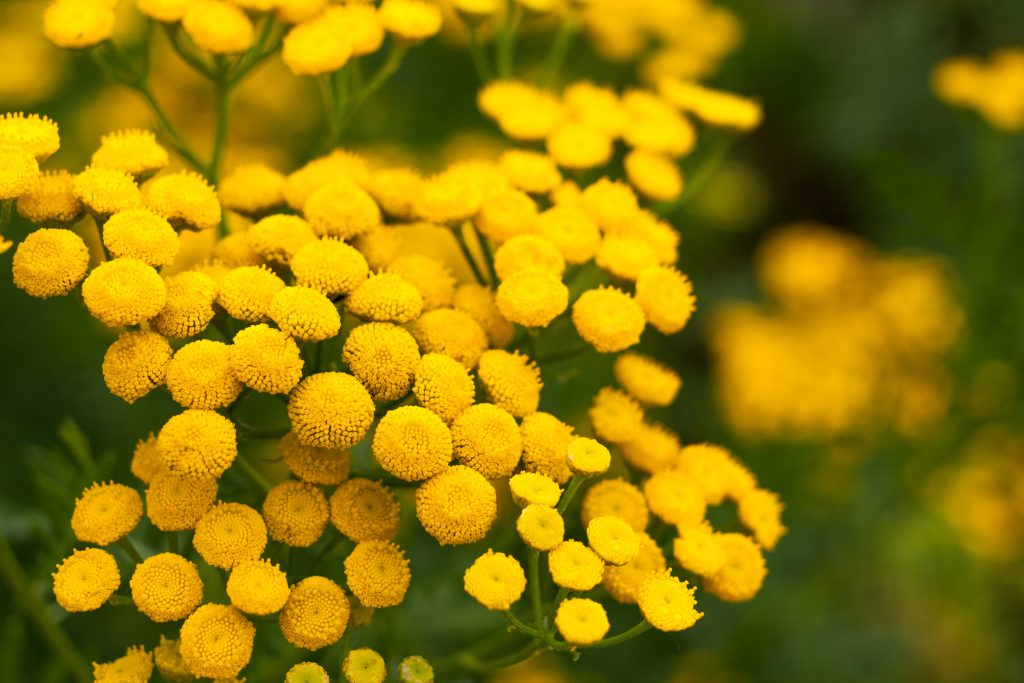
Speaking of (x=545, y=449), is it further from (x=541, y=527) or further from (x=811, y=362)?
(x=811, y=362)

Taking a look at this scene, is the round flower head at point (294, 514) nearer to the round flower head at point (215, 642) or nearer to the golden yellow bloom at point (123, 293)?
the round flower head at point (215, 642)

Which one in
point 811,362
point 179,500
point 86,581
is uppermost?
point 179,500

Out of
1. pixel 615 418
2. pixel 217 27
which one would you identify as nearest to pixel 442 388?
pixel 615 418

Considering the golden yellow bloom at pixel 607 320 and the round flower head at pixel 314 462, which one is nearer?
the round flower head at pixel 314 462

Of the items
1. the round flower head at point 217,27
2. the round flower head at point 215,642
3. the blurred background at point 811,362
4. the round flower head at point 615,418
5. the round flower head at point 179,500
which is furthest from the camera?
the blurred background at point 811,362

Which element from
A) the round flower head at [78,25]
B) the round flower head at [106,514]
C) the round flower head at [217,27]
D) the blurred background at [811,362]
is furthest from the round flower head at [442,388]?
the round flower head at [78,25]

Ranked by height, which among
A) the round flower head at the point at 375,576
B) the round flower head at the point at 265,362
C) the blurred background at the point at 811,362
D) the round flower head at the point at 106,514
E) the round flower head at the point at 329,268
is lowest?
the blurred background at the point at 811,362

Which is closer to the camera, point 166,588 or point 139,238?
point 166,588

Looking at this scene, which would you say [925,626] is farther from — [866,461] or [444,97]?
[444,97]

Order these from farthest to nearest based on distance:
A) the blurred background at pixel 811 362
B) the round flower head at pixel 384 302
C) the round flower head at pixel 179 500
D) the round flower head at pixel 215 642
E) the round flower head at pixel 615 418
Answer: the blurred background at pixel 811 362, the round flower head at pixel 615 418, the round flower head at pixel 384 302, the round flower head at pixel 179 500, the round flower head at pixel 215 642
